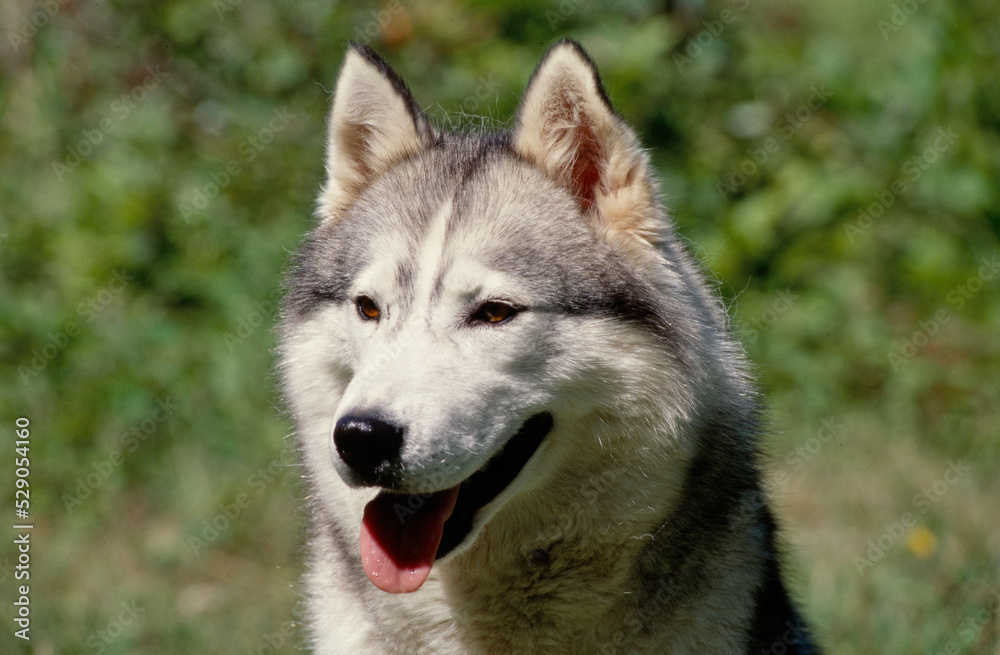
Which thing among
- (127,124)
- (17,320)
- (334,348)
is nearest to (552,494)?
(334,348)

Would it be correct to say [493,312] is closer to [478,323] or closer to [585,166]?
[478,323]

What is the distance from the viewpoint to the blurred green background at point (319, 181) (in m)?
5.10

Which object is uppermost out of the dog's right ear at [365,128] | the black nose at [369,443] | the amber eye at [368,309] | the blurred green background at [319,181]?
the dog's right ear at [365,128]

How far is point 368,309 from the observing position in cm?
283

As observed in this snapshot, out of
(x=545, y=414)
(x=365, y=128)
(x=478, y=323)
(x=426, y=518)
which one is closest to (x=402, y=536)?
(x=426, y=518)

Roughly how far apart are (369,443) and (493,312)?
1.82 feet

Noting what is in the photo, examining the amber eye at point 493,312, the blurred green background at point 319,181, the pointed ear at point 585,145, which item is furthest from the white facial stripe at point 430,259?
the blurred green background at point 319,181

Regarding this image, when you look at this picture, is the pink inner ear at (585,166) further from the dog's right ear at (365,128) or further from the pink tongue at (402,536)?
the pink tongue at (402,536)

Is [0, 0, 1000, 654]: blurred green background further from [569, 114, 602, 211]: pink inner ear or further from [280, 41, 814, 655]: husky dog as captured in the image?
[569, 114, 602, 211]: pink inner ear

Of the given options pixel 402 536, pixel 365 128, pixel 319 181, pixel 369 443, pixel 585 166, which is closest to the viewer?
pixel 369 443

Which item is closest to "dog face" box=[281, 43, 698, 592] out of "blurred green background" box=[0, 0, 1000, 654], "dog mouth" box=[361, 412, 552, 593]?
"dog mouth" box=[361, 412, 552, 593]

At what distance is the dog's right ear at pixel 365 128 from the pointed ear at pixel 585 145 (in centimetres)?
39

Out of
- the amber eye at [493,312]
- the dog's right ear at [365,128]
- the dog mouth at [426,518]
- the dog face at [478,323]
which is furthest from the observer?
the dog's right ear at [365,128]

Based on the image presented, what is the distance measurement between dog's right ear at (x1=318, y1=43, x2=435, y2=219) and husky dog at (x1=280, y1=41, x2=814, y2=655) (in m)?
0.25
